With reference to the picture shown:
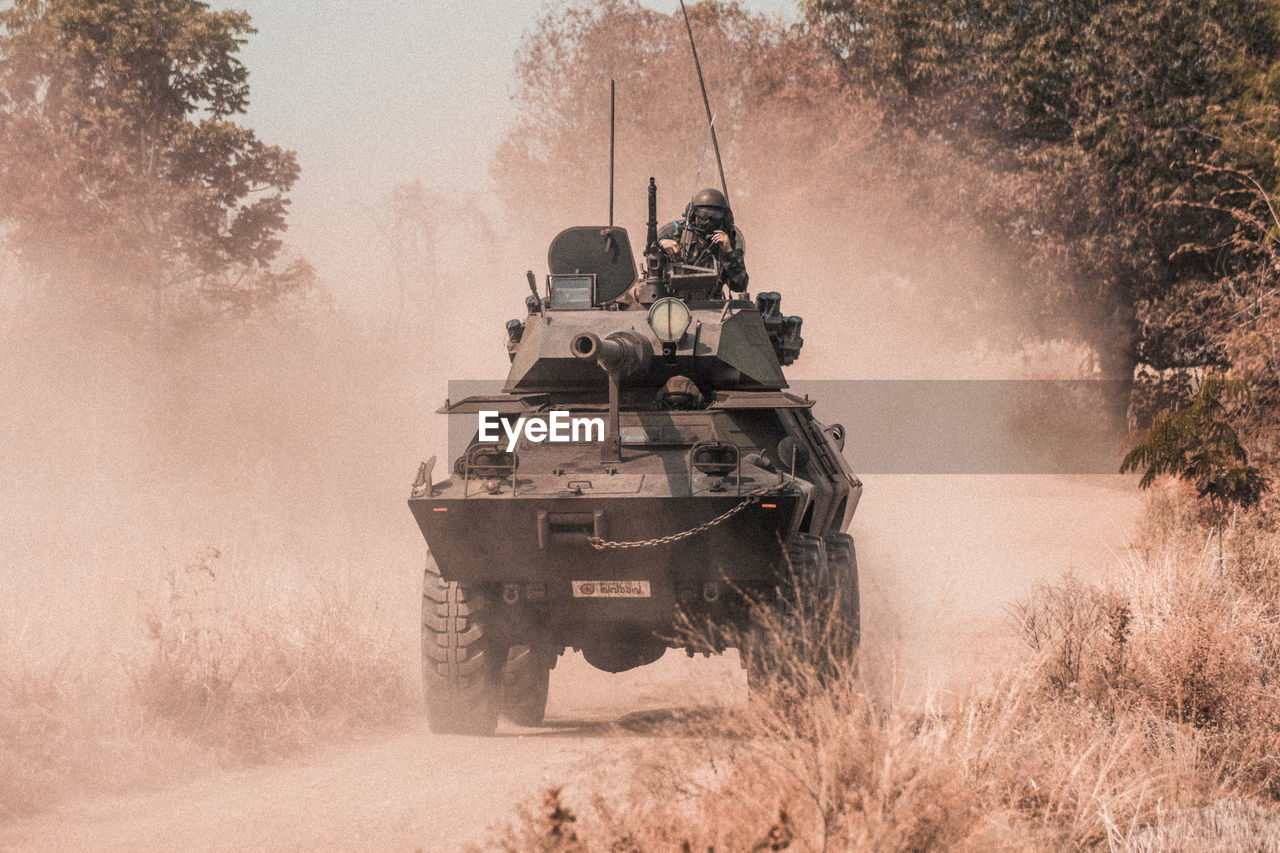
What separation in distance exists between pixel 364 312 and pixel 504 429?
Answer: 3166 cm

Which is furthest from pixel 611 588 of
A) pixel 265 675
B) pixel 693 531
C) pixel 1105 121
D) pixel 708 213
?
pixel 1105 121

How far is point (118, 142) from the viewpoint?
2130cm

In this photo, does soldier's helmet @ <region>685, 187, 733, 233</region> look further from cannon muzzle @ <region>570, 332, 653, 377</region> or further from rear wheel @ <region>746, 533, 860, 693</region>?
rear wheel @ <region>746, 533, 860, 693</region>

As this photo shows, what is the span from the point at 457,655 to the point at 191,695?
1763mm

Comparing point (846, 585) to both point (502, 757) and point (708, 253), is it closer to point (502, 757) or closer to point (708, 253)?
point (502, 757)

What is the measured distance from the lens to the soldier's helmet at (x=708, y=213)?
11.5 metres

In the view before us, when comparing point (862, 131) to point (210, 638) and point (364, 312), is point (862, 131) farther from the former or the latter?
Answer: point (210, 638)

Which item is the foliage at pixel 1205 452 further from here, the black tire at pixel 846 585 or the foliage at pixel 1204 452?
the black tire at pixel 846 585

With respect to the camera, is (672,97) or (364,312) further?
(364,312)

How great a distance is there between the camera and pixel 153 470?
20.1 metres

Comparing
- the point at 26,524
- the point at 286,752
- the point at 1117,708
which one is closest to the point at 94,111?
the point at 26,524

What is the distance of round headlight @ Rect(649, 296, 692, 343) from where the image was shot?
30.0 ft

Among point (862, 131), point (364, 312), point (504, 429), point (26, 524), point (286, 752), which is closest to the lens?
point (286, 752)
